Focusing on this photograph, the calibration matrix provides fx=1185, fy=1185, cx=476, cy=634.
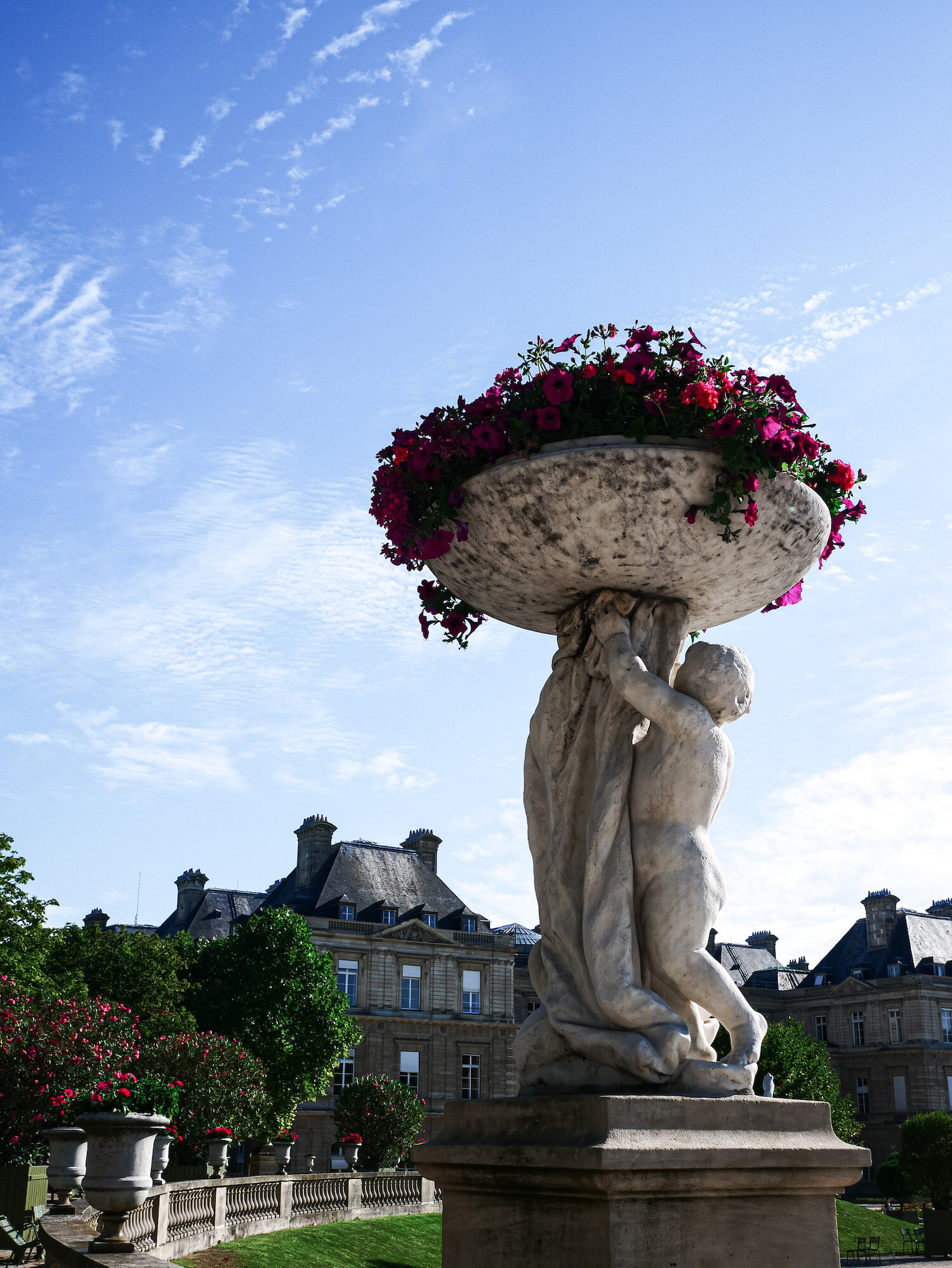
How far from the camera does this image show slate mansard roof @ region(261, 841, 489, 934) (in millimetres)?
48250

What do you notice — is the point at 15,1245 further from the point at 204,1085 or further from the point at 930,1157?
the point at 930,1157

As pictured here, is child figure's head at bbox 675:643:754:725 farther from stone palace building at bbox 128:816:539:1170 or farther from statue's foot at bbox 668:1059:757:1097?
stone palace building at bbox 128:816:539:1170

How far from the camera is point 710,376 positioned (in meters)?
4.12

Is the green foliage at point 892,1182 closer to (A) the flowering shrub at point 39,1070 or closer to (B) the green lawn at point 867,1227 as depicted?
(B) the green lawn at point 867,1227

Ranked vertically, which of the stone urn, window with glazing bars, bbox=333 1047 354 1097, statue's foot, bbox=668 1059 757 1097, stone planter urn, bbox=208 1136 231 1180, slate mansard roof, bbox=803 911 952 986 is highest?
slate mansard roof, bbox=803 911 952 986

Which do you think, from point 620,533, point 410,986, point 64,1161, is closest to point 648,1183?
point 620,533

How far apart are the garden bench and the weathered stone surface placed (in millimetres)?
10231

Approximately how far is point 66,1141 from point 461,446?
1107 cm

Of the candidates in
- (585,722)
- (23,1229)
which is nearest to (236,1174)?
(23,1229)

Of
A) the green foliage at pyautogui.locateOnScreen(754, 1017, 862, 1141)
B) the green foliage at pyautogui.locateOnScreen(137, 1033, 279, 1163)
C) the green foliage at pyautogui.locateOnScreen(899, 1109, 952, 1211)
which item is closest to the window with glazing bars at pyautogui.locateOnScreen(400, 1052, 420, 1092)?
the green foliage at pyautogui.locateOnScreen(754, 1017, 862, 1141)

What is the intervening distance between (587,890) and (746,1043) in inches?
28.2

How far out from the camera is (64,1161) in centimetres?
1255

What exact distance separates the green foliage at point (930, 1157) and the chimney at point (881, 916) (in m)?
23.1

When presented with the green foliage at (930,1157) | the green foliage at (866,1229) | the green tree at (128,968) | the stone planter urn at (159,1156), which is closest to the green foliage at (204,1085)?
the stone planter urn at (159,1156)
